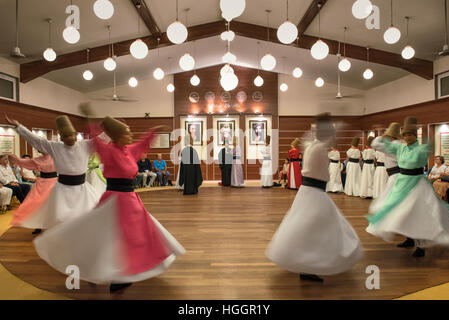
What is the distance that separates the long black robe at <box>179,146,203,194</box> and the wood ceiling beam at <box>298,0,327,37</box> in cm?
433

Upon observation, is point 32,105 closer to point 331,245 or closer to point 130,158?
point 130,158

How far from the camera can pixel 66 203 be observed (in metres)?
3.21

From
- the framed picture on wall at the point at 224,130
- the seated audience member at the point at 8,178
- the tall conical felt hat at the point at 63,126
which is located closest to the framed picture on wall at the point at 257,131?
the framed picture on wall at the point at 224,130

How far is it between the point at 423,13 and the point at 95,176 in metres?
6.92

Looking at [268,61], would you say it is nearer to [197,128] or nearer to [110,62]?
[110,62]

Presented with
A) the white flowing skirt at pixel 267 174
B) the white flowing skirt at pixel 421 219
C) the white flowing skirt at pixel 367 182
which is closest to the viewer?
the white flowing skirt at pixel 421 219

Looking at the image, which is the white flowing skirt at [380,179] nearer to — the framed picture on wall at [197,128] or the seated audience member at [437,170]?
the seated audience member at [437,170]

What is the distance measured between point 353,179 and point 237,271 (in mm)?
5852

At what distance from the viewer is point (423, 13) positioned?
5602 mm

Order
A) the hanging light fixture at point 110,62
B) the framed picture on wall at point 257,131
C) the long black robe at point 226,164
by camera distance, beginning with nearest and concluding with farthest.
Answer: the hanging light fixture at point 110,62 < the long black robe at point 226,164 < the framed picture on wall at point 257,131

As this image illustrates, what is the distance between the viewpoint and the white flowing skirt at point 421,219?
9.43 feet

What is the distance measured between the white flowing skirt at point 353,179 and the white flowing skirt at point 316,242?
5.61m

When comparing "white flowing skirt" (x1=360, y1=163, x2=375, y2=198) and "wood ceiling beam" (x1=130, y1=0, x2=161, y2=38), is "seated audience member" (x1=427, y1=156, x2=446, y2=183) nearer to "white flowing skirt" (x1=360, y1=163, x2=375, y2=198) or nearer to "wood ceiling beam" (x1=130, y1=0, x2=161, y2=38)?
"white flowing skirt" (x1=360, y1=163, x2=375, y2=198)
